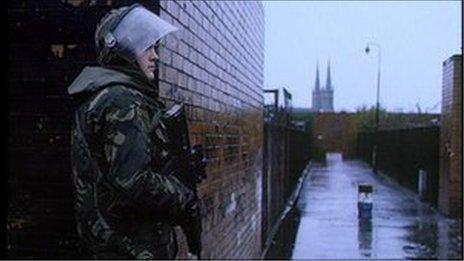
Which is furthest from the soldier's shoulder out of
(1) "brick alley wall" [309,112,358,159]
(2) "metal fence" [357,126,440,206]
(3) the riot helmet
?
(1) "brick alley wall" [309,112,358,159]

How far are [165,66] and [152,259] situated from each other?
4.15 ft

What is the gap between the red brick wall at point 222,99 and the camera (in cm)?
345

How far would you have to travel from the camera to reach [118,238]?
2039mm

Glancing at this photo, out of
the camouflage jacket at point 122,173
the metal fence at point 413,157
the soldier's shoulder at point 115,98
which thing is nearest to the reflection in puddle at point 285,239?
the metal fence at point 413,157

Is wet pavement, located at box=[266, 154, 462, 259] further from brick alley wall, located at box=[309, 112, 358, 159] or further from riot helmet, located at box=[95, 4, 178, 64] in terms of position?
brick alley wall, located at box=[309, 112, 358, 159]

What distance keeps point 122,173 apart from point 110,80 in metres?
0.31

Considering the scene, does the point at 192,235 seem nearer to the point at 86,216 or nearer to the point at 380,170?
the point at 86,216

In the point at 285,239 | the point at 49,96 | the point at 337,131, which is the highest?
the point at 49,96

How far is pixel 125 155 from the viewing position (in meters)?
1.92

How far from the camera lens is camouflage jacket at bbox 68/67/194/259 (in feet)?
6.37

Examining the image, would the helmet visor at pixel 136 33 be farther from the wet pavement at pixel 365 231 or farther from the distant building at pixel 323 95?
the distant building at pixel 323 95

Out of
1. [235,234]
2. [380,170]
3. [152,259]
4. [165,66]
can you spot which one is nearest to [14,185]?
[165,66]

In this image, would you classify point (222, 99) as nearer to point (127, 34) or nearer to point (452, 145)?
point (127, 34)

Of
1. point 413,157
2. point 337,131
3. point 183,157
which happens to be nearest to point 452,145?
point 413,157
